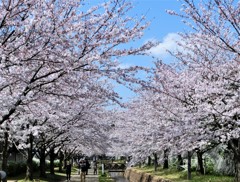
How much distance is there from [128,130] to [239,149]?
78.9ft

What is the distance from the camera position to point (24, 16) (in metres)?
7.93

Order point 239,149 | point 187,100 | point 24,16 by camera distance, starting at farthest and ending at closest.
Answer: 1. point 187,100
2. point 239,149
3. point 24,16

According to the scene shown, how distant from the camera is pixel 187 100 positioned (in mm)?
13016

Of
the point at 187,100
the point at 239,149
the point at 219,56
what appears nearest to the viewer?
the point at 239,149

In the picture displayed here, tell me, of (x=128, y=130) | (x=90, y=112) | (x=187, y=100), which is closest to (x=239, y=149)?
(x=187, y=100)

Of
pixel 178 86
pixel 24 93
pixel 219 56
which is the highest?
pixel 219 56

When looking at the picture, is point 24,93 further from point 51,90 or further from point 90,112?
point 90,112

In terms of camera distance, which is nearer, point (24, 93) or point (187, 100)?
point (24, 93)

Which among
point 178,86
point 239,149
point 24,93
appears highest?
point 178,86

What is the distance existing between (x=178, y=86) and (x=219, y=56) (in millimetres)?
1710

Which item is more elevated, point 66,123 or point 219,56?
point 219,56

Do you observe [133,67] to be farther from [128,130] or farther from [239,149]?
[128,130]

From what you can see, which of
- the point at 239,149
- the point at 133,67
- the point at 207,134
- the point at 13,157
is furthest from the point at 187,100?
the point at 13,157

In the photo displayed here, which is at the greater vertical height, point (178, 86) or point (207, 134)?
point (178, 86)
